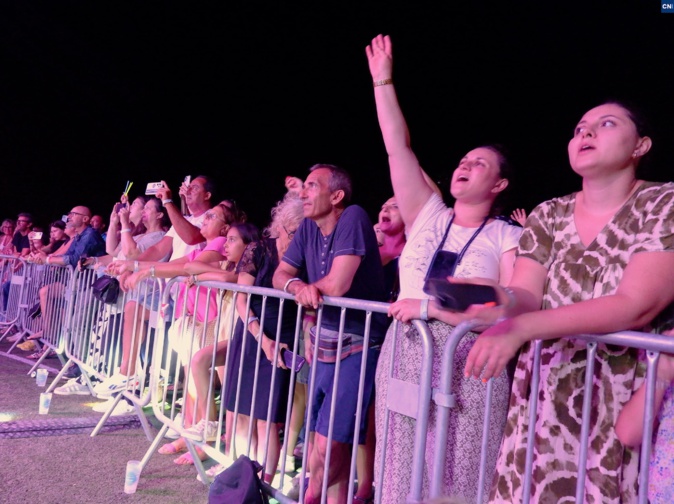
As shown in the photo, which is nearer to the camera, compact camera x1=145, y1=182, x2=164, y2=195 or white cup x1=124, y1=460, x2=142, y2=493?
white cup x1=124, y1=460, x2=142, y2=493

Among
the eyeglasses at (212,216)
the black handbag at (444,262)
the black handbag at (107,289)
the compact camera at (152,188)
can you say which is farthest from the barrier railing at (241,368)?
the compact camera at (152,188)

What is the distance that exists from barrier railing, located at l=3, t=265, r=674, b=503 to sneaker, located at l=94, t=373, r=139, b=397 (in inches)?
4.1

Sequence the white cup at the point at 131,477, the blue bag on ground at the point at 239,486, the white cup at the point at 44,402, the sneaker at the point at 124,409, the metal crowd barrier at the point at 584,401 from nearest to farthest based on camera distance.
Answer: the metal crowd barrier at the point at 584,401 → the blue bag on ground at the point at 239,486 → the white cup at the point at 131,477 → the white cup at the point at 44,402 → the sneaker at the point at 124,409

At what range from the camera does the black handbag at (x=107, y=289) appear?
17.3 feet

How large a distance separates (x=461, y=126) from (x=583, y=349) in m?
9.85

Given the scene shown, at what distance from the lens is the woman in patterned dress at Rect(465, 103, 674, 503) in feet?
5.18

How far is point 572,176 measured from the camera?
9812 mm

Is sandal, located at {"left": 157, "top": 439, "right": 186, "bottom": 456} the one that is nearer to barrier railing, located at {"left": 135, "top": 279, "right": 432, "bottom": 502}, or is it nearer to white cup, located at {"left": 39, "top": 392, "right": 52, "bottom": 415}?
barrier railing, located at {"left": 135, "top": 279, "right": 432, "bottom": 502}

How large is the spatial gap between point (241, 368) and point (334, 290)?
3.37 feet

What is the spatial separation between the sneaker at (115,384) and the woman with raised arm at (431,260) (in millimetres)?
2842

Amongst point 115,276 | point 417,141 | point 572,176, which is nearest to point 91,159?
point 417,141

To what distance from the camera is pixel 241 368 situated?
3588 mm

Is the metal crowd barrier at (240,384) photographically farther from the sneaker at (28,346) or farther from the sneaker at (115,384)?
the sneaker at (28,346)

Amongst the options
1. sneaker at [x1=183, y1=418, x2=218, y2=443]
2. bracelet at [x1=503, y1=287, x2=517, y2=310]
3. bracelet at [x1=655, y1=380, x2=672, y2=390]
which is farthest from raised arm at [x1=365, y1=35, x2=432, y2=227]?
sneaker at [x1=183, y1=418, x2=218, y2=443]
